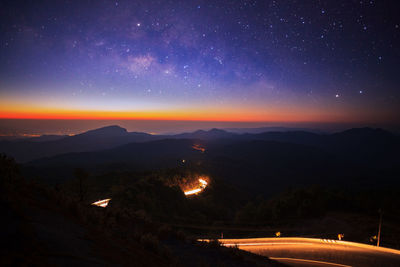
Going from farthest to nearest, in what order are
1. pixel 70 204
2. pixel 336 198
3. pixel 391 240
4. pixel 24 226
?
1. pixel 336 198
2. pixel 391 240
3. pixel 70 204
4. pixel 24 226

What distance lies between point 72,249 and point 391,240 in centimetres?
1893

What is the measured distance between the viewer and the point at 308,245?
12.1 m

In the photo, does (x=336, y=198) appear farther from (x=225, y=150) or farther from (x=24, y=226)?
(x=225, y=150)

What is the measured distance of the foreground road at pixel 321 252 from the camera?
32.0ft

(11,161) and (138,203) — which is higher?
(11,161)

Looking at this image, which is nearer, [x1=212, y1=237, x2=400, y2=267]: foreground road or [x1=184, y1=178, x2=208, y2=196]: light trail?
[x1=212, y1=237, x2=400, y2=267]: foreground road

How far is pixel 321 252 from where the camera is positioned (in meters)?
11.1

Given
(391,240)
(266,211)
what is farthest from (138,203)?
(391,240)

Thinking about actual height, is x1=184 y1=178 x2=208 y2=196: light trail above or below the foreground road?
below

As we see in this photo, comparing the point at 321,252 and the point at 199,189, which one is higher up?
the point at 321,252

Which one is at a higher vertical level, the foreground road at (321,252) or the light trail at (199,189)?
the foreground road at (321,252)

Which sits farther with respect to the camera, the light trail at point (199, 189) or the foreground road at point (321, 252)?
the light trail at point (199, 189)

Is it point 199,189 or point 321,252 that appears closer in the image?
point 321,252

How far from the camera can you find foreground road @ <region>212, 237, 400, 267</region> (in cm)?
974
